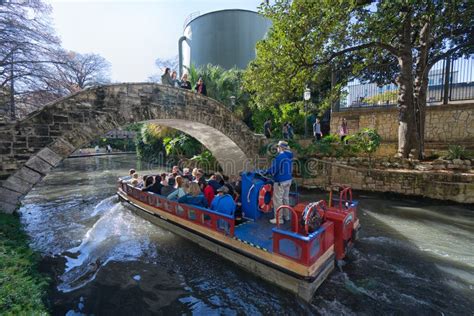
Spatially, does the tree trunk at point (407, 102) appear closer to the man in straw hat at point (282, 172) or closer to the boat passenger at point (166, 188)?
the man in straw hat at point (282, 172)

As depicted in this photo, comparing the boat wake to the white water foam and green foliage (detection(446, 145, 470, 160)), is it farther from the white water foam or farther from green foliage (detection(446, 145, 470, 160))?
green foliage (detection(446, 145, 470, 160))

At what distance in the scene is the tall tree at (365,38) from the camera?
25.5ft

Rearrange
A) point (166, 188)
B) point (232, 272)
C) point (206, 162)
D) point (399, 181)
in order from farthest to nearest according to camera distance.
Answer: point (206, 162), point (399, 181), point (166, 188), point (232, 272)

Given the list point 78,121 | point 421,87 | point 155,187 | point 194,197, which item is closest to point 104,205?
point 155,187

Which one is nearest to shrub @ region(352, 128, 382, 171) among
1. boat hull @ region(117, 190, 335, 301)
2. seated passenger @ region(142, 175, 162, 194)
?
boat hull @ region(117, 190, 335, 301)

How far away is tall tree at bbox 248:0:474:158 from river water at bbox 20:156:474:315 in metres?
4.78

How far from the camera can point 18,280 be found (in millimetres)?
3092

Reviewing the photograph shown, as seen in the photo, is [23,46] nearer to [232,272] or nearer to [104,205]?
[104,205]

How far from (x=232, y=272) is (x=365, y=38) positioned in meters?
9.08

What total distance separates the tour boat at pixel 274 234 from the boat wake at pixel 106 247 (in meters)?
0.88

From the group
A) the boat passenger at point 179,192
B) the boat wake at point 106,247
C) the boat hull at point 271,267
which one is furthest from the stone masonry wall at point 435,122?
the boat wake at point 106,247

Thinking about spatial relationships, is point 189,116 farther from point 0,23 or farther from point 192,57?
point 192,57

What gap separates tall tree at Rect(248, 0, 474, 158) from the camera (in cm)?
778

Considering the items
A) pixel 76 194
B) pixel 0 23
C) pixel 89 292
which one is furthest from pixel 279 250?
pixel 76 194
